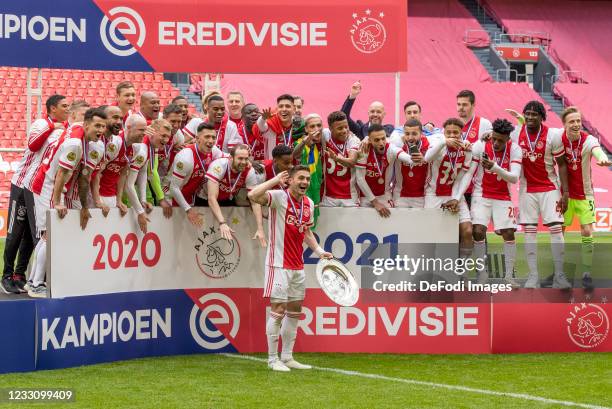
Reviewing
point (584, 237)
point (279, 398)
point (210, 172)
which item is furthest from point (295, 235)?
point (584, 237)

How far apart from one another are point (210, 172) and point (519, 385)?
11.6 ft

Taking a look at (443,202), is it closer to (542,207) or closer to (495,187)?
(495,187)

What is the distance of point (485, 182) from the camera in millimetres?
11289

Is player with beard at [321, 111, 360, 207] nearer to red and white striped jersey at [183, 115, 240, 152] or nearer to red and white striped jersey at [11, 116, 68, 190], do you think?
red and white striped jersey at [183, 115, 240, 152]

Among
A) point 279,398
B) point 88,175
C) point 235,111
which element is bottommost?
point 279,398

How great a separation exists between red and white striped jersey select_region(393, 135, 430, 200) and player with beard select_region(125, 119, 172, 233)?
7.78 ft

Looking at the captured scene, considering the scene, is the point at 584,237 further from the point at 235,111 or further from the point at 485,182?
the point at 235,111

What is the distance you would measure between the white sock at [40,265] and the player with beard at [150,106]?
64.5 inches

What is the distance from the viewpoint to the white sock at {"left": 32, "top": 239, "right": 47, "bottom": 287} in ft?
31.6

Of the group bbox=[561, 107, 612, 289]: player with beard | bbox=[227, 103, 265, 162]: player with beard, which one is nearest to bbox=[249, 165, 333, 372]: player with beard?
bbox=[227, 103, 265, 162]: player with beard

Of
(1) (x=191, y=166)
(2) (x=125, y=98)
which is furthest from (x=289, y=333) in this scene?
(2) (x=125, y=98)

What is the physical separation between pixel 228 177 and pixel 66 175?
5.82ft

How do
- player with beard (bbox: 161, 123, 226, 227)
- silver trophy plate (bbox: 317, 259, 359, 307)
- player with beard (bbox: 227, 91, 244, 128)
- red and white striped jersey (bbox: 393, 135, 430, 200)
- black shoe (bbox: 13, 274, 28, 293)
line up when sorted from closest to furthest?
silver trophy plate (bbox: 317, 259, 359, 307) → black shoe (bbox: 13, 274, 28, 293) → player with beard (bbox: 161, 123, 226, 227) → red and white striped jersey (bbox: 393, 135, 430, 200) → player with beard (bbox: 227, 91, 244, 128)

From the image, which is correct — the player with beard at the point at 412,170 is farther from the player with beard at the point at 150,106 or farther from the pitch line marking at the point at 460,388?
the player with beard at the point at 150,106
